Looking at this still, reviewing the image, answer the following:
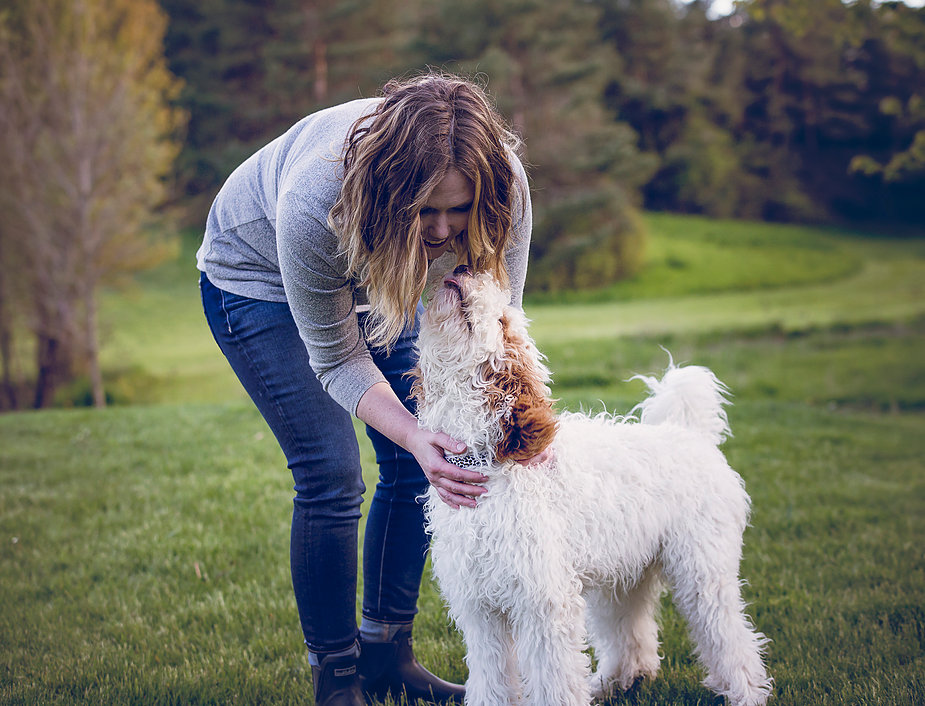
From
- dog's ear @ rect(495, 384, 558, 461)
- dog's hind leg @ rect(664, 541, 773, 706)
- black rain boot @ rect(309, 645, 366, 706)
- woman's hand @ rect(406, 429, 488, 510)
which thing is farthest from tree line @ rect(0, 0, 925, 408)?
black rain boot @ rect(309, 645, 366, 706)

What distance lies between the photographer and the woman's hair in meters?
1.91

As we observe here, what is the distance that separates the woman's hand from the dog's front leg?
0.41 m

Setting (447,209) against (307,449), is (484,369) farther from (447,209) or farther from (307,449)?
(307,449)

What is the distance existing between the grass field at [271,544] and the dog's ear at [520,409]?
1156 mm

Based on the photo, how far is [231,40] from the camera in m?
27.8

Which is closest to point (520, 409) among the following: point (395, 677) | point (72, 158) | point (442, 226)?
point (442, 226)

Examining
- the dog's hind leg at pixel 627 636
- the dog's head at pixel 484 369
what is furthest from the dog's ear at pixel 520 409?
the dog's hind leg at pixel 627 636

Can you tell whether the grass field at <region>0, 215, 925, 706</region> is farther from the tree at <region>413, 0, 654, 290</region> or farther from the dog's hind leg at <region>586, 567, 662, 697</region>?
the tree at <region>413, 0, 654, 290</region>

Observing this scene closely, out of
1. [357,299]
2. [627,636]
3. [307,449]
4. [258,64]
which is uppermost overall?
[258,64]

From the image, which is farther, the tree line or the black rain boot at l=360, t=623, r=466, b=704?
the tree line

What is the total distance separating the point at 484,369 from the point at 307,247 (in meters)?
0.60

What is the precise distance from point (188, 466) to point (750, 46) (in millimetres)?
39286

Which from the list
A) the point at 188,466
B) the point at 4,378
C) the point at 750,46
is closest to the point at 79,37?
the point at 4,378

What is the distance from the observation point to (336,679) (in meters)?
2.50
